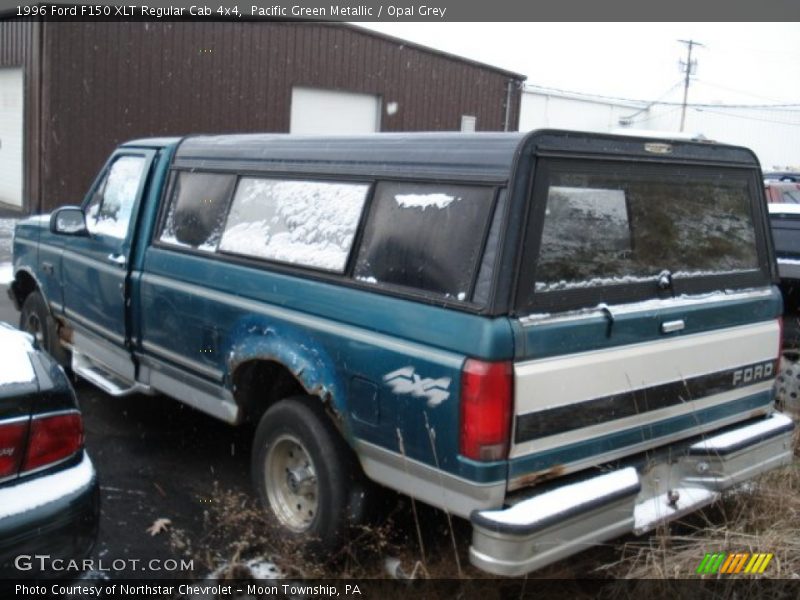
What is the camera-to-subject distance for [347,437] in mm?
3621

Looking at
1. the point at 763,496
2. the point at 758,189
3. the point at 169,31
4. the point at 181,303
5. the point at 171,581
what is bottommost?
the point at 171,581

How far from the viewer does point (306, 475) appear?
12.9 ft

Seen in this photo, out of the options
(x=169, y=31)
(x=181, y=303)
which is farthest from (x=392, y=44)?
(x=181, y=303)

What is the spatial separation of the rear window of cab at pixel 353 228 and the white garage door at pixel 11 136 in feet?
47.9

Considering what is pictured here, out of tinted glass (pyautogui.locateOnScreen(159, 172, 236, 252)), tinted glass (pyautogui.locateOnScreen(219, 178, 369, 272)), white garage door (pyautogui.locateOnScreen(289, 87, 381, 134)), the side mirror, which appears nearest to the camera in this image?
tinted glass (pyautogui.locateOnScreen(219, 178, 369, 272))

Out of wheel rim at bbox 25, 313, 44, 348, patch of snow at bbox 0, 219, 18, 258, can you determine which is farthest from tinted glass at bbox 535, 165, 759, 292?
patch of snow at bbox 0, 219, 18, 258

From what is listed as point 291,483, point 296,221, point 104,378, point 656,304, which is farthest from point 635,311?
point 104,378

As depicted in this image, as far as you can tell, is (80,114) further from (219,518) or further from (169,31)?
(219,518)

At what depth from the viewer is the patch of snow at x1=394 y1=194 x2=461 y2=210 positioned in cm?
337

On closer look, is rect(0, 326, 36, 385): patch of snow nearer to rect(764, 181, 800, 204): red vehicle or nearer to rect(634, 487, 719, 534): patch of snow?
rect(634, 487, 719, 534): patch of snow

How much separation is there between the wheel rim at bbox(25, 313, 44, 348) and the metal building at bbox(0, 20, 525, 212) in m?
10.4

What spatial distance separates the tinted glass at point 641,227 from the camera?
333cm

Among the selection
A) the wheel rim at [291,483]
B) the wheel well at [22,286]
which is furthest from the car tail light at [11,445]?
the wheel well at [22,286]

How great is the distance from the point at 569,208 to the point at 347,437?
4.46ft
